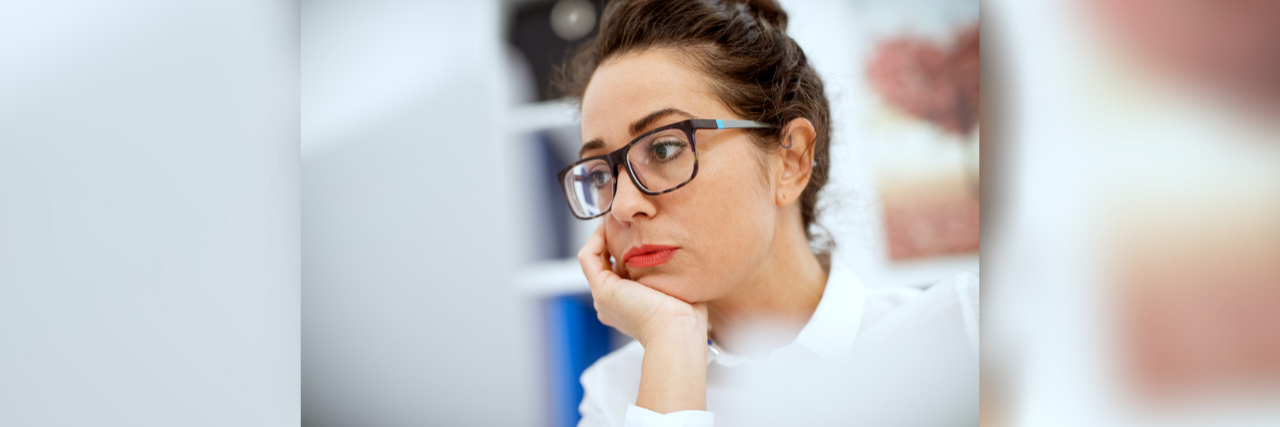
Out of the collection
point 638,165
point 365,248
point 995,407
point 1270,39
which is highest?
point 1270,39

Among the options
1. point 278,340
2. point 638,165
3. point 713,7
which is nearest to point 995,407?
point 638,165

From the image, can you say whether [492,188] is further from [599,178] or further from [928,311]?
[928,311]

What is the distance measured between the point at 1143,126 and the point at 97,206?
219cm

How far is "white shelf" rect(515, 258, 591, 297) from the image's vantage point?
1.51 metres

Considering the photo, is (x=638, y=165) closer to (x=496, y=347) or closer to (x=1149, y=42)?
(x=496, y=347)

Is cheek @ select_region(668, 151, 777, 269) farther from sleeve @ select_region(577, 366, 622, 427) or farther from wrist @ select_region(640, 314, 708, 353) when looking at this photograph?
sleeve @ select_region(577, 366, 622, 427)

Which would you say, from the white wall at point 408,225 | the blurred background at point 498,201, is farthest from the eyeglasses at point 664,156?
the white wall at point 408,225

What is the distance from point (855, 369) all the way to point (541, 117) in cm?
85

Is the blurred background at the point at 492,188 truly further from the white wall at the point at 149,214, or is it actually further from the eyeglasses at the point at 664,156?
the eyeglasses at the point at 664,156

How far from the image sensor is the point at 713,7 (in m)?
1.45

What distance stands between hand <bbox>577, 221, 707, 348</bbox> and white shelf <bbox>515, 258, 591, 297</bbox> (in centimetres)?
4

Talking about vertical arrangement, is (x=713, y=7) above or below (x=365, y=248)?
above

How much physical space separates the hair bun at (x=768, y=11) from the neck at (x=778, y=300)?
0.42 meters

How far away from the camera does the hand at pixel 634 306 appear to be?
138cm
